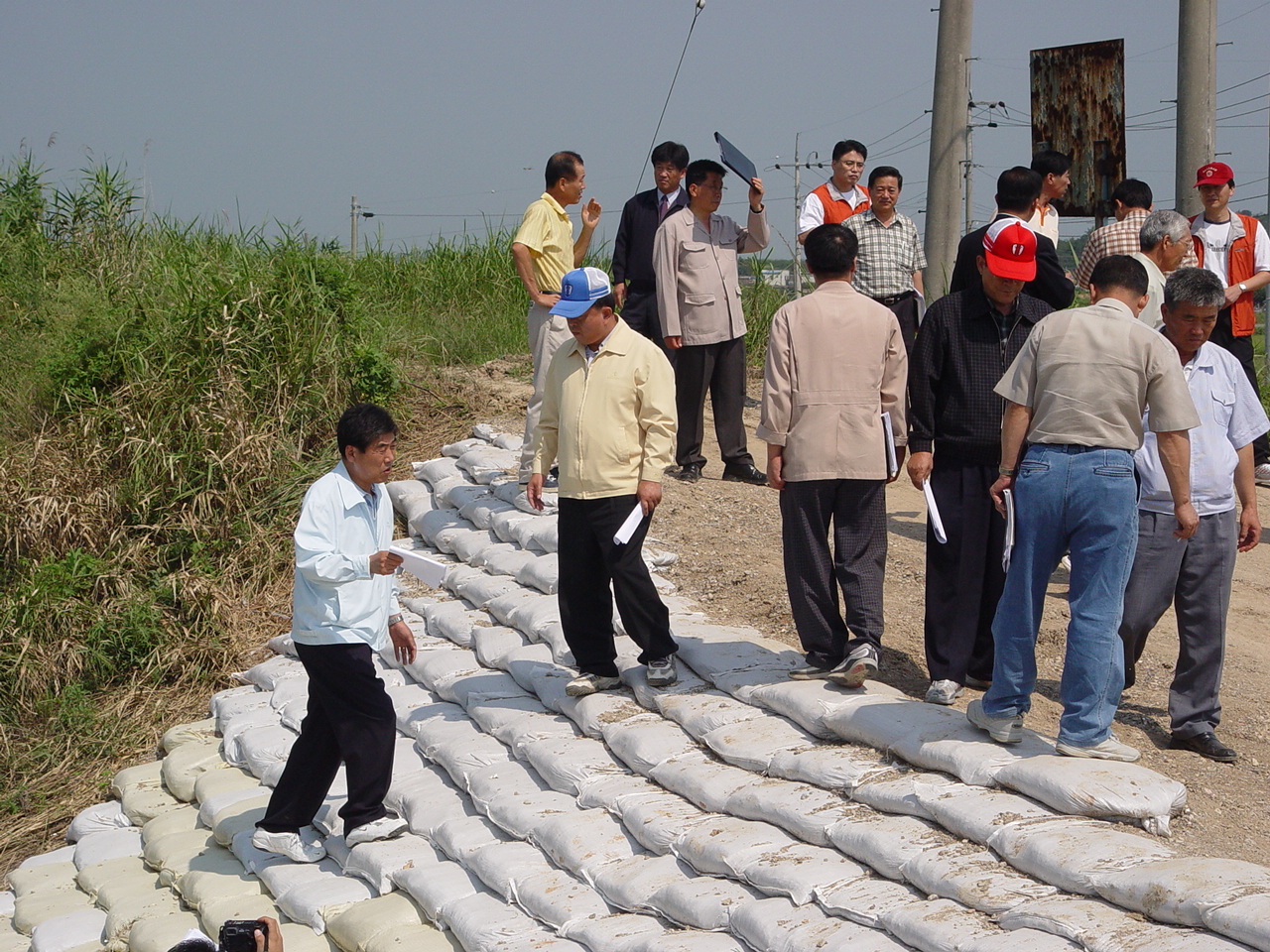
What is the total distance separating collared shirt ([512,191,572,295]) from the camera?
6.50 metres

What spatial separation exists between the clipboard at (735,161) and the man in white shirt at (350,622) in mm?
2832

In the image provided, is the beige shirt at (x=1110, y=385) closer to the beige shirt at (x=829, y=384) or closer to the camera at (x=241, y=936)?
the beige shirt at (x=829, y=384)

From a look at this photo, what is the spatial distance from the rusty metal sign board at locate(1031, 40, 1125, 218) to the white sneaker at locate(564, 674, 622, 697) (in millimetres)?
5024

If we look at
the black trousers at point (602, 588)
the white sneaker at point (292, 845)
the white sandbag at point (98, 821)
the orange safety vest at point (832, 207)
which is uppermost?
the orange safety vest at point (832, 207)

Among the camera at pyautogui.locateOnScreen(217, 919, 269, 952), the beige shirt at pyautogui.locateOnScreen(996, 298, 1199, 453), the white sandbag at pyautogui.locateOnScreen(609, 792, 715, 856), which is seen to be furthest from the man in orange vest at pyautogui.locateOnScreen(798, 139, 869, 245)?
the camera at pyautogui.locateOnScreen(217, 919, 269, 952)

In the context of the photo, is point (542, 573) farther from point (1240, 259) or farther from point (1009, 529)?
point (1240, 259)

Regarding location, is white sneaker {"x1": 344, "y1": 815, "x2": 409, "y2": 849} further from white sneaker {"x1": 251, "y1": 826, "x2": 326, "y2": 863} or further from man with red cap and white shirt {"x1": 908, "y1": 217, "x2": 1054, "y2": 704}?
man with red cap and white shirt {"x1": 908, "y1": 217, "x2": 1054, "y2": 704}

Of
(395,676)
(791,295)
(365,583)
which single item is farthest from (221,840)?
(791,295)

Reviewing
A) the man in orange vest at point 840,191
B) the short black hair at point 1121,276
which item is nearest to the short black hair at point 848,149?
the man in orange vest at point 840,191

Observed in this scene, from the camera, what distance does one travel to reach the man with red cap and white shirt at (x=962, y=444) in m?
4.31

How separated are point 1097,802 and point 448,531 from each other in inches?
180

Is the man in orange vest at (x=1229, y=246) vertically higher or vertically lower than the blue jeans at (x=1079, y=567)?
higher

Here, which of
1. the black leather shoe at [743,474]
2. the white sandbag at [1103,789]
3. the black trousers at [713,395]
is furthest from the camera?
the black leather shoe at [743,474]

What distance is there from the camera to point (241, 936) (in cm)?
305
